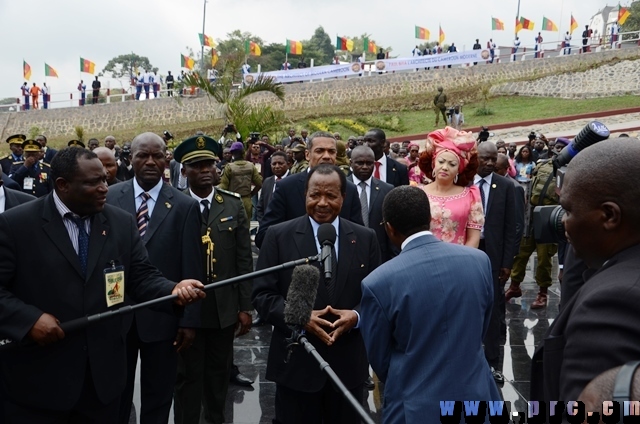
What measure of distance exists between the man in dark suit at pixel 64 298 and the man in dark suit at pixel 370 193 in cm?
267

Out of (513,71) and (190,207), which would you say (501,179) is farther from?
(513,71)

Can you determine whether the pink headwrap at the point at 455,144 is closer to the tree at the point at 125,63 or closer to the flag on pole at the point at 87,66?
the flag on pole at the point at 87,66

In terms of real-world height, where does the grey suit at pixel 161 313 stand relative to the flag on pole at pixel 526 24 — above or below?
below

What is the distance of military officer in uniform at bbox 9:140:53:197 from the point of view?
421 inches

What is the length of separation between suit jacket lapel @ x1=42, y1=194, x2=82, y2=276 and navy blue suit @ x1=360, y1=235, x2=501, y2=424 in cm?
160

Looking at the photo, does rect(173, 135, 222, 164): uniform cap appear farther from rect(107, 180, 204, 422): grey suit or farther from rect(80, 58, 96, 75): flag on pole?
rect(80, 58, 96, 75): flag on pole

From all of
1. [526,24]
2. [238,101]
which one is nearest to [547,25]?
[526,24]

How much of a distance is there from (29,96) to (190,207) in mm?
36749

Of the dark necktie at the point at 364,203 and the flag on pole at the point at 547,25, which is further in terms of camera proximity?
the flag on pole at the point at 547,25

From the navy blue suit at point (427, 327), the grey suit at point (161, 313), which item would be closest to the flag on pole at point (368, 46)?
the grey suit at point (161, 313)

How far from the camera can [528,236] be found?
8781mm

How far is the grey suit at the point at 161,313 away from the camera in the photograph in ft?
15.3

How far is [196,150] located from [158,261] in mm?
992

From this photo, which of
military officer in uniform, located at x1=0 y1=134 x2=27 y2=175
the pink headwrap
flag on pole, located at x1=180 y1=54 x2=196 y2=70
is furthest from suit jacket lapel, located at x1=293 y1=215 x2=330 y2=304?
flag on pole, located at x1=180 y1=54 x2=196 y2=70
